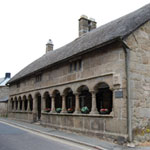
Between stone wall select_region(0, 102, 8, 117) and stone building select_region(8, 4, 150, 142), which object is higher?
stone building select_region(8, 4, 150, 142)

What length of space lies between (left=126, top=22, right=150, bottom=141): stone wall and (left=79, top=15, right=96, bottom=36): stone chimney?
31.8 feet

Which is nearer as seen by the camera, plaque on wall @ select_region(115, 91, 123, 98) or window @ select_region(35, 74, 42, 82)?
plaque on wall @ select_region(115, 91, 123, 98)

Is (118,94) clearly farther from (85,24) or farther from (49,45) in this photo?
(49,45)

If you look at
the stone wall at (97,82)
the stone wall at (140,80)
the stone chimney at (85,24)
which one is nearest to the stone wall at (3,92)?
the stone chimney at (85,24)

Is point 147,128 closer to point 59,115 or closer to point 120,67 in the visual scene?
point 120,67

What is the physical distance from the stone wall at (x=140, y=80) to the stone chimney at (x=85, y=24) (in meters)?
9.70

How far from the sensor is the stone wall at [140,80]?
33.7 feet

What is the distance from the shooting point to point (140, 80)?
35.3ft

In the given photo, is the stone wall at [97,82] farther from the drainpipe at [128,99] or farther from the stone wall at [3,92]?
the stone wall at [3,92]

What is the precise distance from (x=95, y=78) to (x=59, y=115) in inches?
188

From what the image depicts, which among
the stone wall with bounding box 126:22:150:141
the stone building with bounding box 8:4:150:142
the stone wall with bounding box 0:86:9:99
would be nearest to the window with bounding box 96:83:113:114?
the stone building with bounding box 8:4:150:142

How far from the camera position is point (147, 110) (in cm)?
1080

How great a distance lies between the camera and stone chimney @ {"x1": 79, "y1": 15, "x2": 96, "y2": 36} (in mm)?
20531

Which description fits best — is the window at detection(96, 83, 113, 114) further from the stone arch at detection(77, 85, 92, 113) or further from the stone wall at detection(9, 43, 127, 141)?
the stone wall at detection(9, 43, 127, 141)
